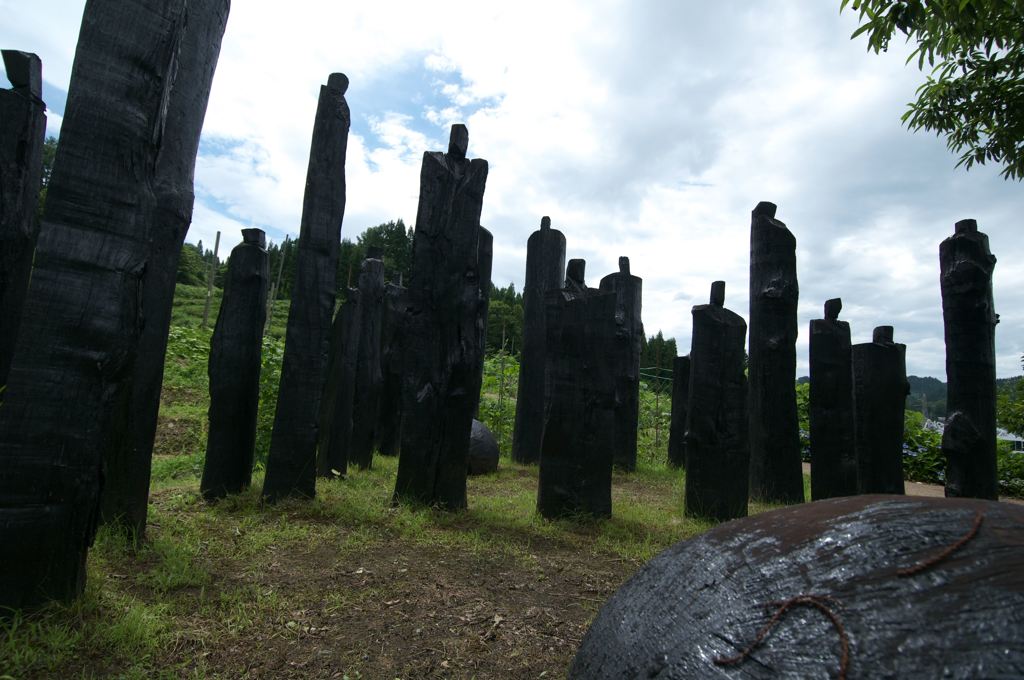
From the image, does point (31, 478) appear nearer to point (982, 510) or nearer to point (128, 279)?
point (128, 279)

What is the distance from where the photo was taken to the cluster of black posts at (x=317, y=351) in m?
2.96

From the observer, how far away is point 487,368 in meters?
18.2

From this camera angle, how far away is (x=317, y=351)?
5652mm

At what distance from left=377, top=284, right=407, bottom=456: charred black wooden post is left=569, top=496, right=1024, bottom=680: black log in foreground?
7682 mm

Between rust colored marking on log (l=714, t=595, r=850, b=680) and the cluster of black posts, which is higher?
the cluster of black posts

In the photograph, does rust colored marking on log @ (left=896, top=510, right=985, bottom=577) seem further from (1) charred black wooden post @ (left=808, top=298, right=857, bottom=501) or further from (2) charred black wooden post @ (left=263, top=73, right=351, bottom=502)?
(1) charred black wooden post @ (left=808, top=298, right=857, bottom=501)

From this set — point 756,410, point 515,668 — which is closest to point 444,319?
point 515,668

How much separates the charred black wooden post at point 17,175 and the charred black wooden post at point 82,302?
1.53 meters

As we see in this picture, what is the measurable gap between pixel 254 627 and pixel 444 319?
320 centimetres

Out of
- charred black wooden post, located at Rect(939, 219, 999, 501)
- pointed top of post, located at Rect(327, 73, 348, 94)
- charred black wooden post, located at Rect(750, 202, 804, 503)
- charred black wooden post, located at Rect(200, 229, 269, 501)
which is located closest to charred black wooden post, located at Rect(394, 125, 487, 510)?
pointed top of post, located at Rect(327, 73, 348, 94)

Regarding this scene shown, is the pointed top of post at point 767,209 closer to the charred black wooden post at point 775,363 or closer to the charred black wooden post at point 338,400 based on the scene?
the charred black wooden post at point 775,363

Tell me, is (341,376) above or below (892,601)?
above

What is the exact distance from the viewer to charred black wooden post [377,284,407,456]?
939 cm

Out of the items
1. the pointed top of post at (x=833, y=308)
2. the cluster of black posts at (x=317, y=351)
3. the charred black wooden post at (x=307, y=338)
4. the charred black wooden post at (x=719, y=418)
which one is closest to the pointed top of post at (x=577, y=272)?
the cluster of black posts at (x=317, y=351)
